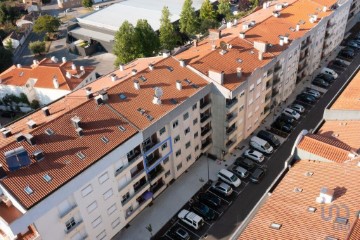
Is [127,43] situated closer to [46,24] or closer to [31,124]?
[31,124]

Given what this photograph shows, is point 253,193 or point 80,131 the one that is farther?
point 253,193

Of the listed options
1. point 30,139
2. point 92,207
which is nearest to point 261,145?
point 92,207

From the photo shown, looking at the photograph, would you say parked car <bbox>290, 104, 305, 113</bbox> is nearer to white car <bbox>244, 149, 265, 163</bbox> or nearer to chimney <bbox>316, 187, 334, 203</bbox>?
white car <bbox>244, 149, 265, 163</bbox>

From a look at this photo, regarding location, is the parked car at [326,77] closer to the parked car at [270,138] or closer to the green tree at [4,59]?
the parked car at [270,138]

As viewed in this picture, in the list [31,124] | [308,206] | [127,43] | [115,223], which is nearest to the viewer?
[308,206]

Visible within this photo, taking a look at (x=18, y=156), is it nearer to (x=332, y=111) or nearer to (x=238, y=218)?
(x=238, y=218)

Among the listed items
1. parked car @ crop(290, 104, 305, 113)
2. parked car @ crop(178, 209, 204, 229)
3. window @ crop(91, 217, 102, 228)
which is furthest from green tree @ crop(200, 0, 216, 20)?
window @ crop(91, 217, 102, 228)

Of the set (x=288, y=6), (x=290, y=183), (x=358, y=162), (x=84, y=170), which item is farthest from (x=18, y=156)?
(x=288, y=6)
